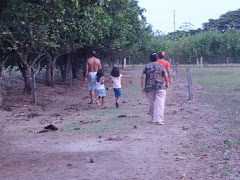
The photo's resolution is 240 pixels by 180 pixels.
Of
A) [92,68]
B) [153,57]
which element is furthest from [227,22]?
[153,57]

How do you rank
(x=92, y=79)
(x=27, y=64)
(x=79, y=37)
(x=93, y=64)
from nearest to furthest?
(x=93, y=64) < (x=92, y=79) < (x=79, y=37) < (x=27, y=64)

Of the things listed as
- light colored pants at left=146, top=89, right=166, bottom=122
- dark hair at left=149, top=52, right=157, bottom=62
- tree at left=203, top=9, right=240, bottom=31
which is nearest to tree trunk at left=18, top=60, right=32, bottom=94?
dark hair at left=149, top=52, right=157, bottom=62

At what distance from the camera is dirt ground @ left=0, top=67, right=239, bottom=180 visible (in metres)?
5.63

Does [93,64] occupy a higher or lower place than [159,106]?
higher

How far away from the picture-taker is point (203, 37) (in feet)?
227

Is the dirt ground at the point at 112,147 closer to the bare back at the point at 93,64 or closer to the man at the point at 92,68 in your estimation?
the man at the point at 92,68

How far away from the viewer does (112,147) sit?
7277 millimetres

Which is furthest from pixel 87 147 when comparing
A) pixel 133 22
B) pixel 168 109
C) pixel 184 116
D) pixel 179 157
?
pixel 133 22

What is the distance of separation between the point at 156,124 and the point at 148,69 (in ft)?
4.68

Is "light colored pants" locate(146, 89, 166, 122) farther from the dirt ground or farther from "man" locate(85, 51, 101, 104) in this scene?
"man" locate(85, 51, 101, 104)

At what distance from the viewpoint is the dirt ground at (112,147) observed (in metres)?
5.63

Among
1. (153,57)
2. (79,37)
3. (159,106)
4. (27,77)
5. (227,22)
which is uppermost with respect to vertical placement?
(227,22)

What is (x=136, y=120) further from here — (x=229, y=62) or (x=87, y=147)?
(x=229, y=62)

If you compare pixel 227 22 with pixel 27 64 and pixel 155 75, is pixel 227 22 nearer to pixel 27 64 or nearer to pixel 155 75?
pixel 27 64
